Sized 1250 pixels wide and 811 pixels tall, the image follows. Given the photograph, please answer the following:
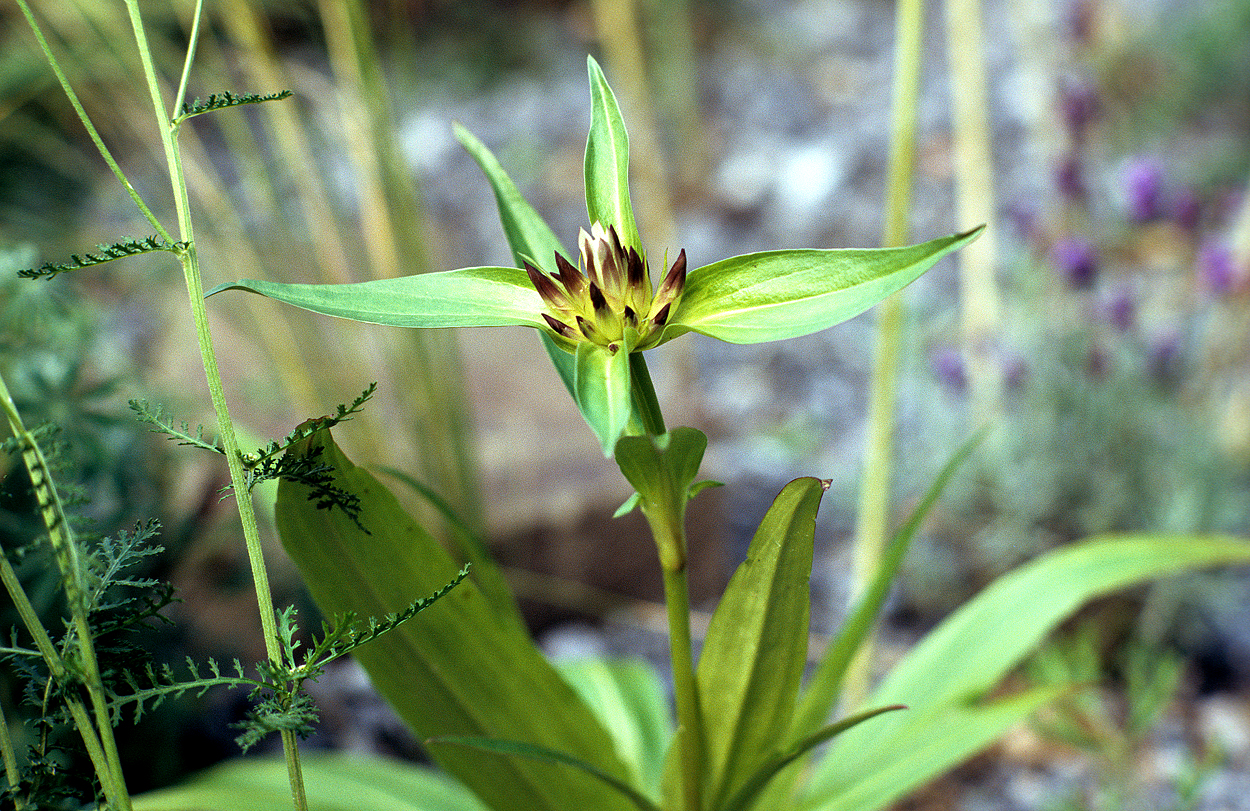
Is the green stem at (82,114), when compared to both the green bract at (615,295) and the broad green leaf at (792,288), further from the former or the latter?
the broad green leaf at (792,288)

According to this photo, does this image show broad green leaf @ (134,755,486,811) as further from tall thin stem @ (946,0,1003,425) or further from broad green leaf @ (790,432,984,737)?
tall thin stem @ (946,0,1003,425)

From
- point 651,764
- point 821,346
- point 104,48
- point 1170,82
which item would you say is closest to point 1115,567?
point 651,764

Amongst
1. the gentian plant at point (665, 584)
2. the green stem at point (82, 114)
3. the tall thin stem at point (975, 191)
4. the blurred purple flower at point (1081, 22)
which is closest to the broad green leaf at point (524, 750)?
the gentian plant at point (665, 584)

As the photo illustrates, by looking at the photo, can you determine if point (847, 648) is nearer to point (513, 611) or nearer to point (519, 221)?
point (513, 611)

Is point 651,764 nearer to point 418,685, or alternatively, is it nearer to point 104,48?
point 418,685

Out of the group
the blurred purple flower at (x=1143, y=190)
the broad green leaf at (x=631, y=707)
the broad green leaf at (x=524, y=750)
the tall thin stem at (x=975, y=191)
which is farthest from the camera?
the blurred purple flower at (x=1143, y=190)

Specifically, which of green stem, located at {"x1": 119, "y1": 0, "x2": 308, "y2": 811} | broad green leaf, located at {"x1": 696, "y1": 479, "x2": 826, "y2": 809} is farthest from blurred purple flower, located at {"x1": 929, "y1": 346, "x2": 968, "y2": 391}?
green stem, located at {"x1": 119, "y1": 0, "x2": 308, "y2": 811}
